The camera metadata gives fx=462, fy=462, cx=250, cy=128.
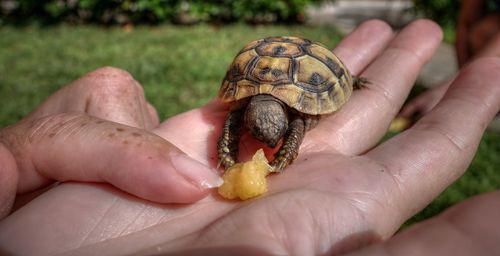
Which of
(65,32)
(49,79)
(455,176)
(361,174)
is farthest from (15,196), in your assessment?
(65,32)

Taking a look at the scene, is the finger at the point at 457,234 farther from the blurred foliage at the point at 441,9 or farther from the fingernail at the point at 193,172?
the blurred foliage at the point at 441,9

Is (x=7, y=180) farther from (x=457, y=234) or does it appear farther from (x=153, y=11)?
(x=153, y=11)

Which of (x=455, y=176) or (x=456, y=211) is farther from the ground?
(x=456, y=211)

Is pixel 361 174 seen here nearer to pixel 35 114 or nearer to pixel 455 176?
pixel 455 176

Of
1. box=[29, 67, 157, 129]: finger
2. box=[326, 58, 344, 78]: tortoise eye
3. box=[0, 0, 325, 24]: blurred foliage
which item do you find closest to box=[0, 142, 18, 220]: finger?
box=[29, 67, 157, 129]: finger

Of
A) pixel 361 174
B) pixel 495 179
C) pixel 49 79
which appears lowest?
pixel 495 179

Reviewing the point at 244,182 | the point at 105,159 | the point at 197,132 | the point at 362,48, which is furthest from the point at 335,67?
the point at 105,159

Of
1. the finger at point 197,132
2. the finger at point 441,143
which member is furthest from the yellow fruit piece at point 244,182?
the finger at point 441,143

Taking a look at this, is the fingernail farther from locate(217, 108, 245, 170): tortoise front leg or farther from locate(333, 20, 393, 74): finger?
locate(333, 20, 393, 74): finger
